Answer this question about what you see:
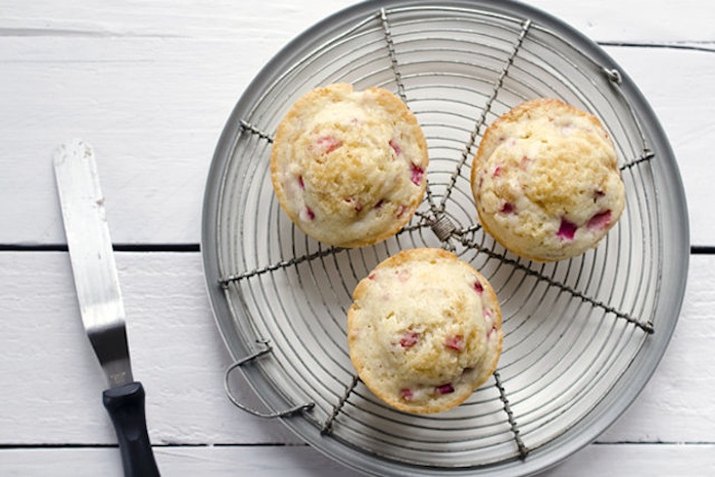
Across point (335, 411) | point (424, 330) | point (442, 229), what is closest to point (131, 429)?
point (335, 411)

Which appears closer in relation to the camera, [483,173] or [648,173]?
[483,173]

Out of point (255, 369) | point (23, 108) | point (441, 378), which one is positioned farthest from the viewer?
point (23, 108)

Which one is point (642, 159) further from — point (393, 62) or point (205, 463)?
point (205, 463)

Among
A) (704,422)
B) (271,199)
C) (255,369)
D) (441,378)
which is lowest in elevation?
(704,422)

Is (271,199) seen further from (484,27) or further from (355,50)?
(484,27)

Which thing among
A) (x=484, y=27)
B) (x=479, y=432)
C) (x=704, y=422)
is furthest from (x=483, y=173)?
(x=704, y=422)

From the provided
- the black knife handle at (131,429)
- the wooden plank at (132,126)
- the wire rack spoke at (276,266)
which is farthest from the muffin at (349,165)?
the black knife handle at (131,429)

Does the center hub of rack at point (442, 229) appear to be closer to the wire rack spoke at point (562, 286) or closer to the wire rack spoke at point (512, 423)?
the wire rack spoke at point (562, 286)
